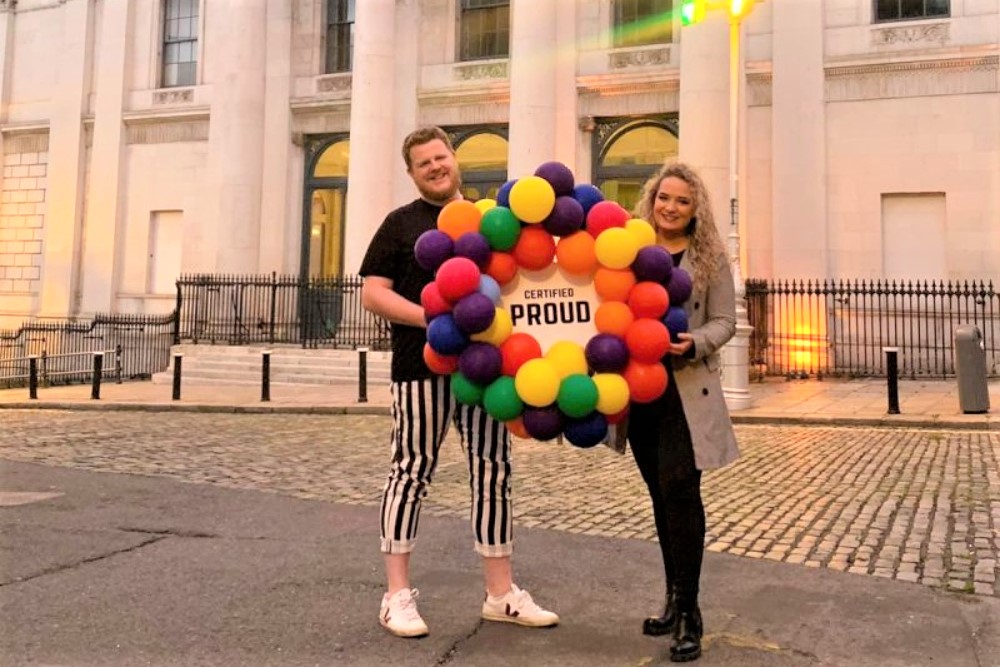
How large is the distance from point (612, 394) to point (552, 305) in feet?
1.49

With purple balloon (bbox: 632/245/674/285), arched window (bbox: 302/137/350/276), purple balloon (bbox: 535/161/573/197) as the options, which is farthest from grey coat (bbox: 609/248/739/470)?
arched window (bbox: 302/137/350/276)

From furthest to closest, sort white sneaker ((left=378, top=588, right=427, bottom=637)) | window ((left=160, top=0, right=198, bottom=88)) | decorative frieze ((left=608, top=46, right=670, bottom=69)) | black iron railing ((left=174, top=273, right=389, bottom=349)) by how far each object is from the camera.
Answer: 1. window ((left=160, top=0, right=198, bottom=88))
2. decorative frieze ((left=608, top=46, right=670, bottom=69))
3. black iron railing ((left=174, top=273, right=389, bottom=349))
4. white sneaker ((left=378, top=588, right=427, bottom=637))

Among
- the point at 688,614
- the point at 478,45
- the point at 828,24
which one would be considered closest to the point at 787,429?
Answer: the point at 688,614

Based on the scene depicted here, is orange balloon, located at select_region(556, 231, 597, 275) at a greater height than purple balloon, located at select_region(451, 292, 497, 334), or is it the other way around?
orange balloon, located at select_region(556, 231, 597, 275)

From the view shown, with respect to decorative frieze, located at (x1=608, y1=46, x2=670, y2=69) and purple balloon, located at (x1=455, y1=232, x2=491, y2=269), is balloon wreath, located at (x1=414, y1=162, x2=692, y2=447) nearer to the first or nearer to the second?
purple balloon, located at (x1=455, y1=232, x2=491, y2=269)

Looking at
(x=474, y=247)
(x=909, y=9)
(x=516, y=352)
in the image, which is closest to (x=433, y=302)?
(x=474, y=247)

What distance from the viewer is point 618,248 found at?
3168 millimetres

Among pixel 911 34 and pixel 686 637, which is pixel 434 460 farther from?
pixel 911 34

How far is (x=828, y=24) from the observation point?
2086cm

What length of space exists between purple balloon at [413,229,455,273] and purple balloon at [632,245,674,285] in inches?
28.8

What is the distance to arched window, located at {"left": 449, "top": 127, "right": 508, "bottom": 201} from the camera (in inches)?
941

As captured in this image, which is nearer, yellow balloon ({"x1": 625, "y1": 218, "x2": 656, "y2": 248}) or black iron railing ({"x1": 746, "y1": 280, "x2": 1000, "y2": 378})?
yellow balloon ({"x1": 625, "y1": 218, "x2": 656, "y2": 248})

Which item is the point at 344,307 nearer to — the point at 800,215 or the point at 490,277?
the point at 800,215

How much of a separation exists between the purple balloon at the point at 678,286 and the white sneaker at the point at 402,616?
167 centimetres
